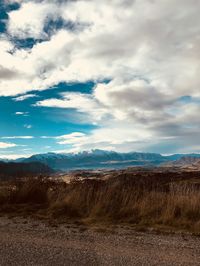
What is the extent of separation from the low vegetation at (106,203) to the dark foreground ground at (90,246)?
4.39 feet

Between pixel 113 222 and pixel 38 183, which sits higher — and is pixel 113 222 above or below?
below

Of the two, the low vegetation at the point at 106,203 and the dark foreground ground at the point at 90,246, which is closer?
the dark foreground ground at the point at 90,246

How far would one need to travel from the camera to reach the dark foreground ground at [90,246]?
708 centimetres

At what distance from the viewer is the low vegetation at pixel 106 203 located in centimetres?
1153

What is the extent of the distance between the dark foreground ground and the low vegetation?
134cm

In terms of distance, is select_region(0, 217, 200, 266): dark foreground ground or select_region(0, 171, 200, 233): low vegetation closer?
select_region(0, 217, 200, 266): dark foreground ground

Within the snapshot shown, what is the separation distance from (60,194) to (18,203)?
1.82 meters

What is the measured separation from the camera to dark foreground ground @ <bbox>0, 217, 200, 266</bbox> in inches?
279

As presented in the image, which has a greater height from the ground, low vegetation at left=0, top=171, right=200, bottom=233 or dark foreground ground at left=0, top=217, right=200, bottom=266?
low vegetation at left=0, top=171, right=200, bottom=233

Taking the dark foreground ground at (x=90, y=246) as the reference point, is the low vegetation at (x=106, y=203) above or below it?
above

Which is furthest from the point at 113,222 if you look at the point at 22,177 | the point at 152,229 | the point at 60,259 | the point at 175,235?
the point at 22,177

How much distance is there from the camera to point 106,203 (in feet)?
42.8

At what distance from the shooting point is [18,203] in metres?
15.0

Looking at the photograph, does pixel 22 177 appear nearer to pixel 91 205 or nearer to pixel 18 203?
pixel 18 203
